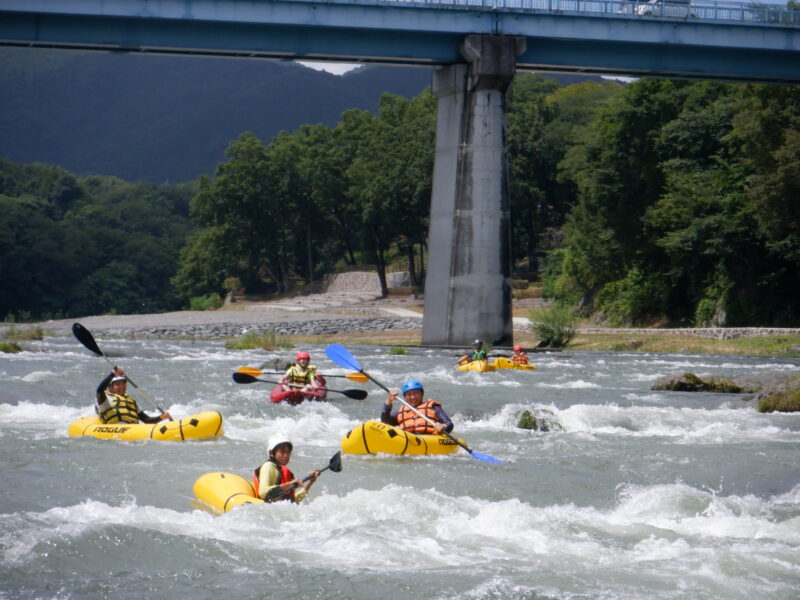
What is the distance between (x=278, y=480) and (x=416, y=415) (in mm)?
4099

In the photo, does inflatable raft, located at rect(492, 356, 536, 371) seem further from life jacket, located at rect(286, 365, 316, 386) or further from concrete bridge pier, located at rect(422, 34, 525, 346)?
life jacket, located at rect(286, 365, 316, 386)

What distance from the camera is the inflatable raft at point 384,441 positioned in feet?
43.8

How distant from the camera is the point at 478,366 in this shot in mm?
25953

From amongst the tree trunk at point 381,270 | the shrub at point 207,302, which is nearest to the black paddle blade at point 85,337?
the tree trunk at point 381,270

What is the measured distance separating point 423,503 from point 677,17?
26709 mm

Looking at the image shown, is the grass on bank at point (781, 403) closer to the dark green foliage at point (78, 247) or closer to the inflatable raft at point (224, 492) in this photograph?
the inflatable raft at point (224, 492)

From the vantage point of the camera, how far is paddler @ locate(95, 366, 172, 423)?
48.2 ft

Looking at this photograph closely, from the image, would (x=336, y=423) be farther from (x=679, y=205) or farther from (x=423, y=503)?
(x=679, y=205)

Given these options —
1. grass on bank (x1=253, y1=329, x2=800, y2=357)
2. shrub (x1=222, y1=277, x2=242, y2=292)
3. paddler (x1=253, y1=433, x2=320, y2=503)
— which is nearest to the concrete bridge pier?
grass on bank (x1=253, y1=329, x2=800, y2=357)

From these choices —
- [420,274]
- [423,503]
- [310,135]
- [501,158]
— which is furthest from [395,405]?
[310,135]

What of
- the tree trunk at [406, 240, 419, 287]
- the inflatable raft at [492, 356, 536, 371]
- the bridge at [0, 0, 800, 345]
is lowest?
the inflatable raft at [492, 356, 536, 371]

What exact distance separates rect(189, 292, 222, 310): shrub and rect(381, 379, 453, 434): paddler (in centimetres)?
6681

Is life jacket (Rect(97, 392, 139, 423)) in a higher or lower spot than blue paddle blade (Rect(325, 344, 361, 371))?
lower

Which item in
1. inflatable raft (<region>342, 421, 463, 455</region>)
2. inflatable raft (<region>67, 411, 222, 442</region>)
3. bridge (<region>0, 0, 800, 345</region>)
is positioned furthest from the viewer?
bridge (<region>0, 0, 800, 345</region>)
